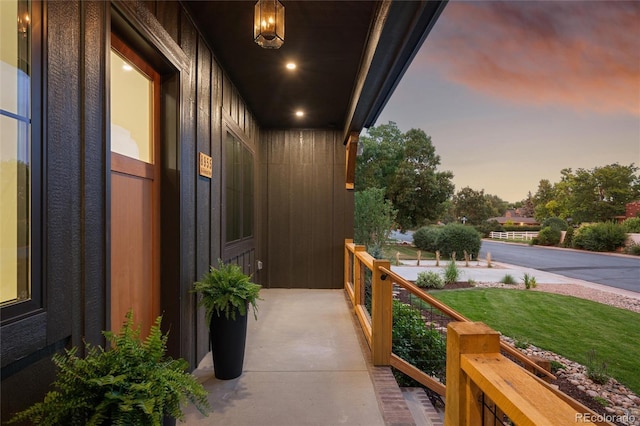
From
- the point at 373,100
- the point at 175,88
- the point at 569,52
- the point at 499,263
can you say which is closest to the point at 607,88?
the point at 569,52

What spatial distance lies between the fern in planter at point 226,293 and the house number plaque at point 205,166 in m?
1.01

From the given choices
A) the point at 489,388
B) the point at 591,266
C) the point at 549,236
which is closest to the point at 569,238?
the point at 591,266

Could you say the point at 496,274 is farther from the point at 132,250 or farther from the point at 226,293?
the point at 132,250

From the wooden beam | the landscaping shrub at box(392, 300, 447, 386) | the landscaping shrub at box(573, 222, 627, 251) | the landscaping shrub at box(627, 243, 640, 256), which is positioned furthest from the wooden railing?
the landscaping shrub at box(573, 222, 627, 251)

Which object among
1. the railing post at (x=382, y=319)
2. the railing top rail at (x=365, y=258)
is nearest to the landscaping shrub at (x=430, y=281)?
the railing top rail at (x=365, y=258)

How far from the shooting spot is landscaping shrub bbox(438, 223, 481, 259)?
14438 mm

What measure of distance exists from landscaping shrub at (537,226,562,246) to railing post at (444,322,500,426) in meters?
18.5

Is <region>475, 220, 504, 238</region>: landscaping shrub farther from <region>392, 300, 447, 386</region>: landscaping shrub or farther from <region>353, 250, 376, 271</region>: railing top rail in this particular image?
<region>353, 250, 376, 271</region>: railing top rail

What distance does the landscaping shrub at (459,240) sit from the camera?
14438 mm

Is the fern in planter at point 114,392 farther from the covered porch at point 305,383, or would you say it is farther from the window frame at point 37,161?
the covered porch at point 305,383

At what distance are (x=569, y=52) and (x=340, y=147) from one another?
952cm

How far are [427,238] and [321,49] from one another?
1484 centimetres

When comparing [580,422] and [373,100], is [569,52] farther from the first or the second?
[580,422]

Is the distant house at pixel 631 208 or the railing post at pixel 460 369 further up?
the distant house at pixel 631 208
